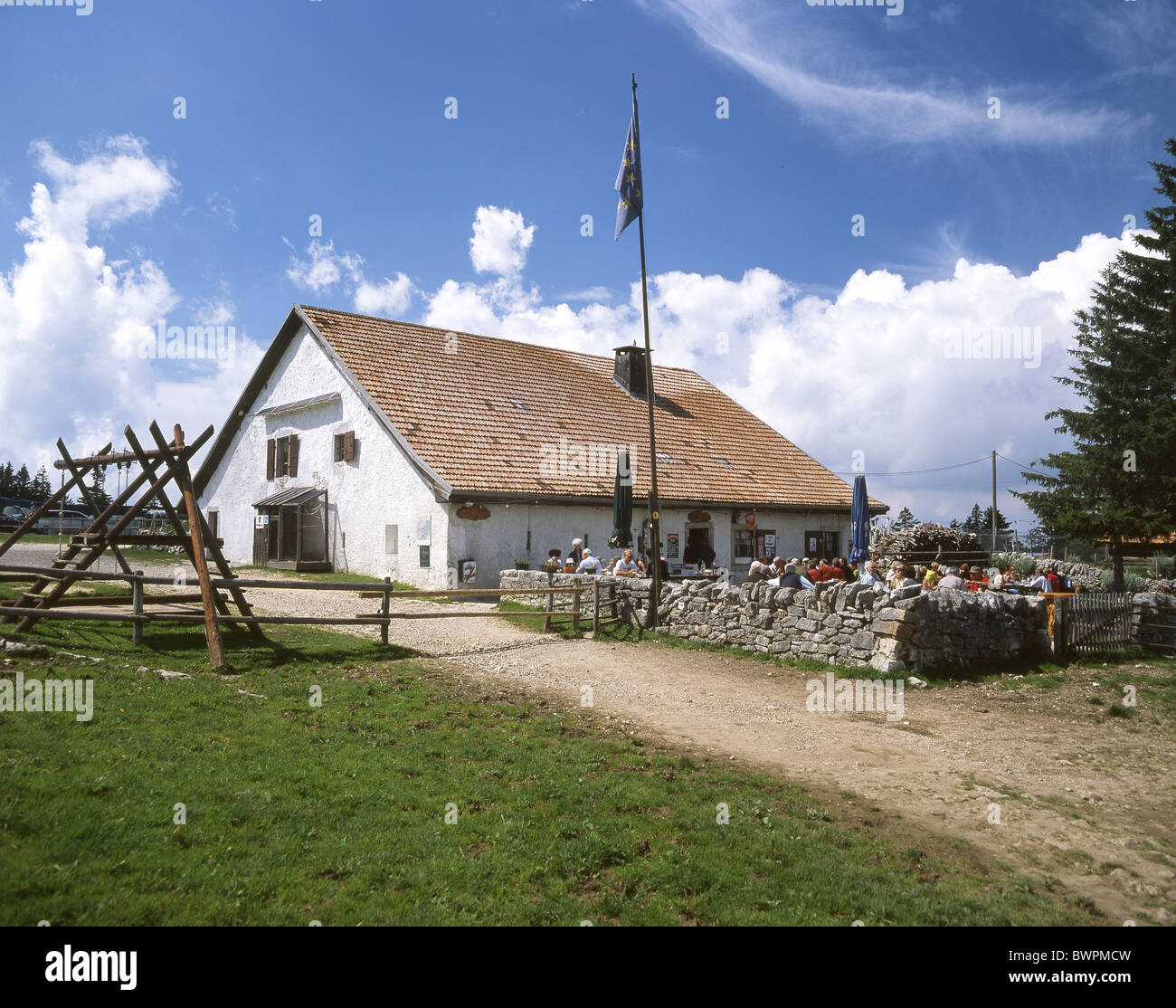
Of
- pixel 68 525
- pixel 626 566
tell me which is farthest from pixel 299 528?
pixel 68 525

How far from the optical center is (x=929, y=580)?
18062 millimetres

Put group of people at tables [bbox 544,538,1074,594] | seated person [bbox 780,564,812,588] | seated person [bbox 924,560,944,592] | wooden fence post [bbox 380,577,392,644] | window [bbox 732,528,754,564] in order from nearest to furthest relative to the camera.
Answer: wooden fence post [bbox 380,577,392,644]
seated person [bbox 780,564,812,588]
group of people at tables [bbox 544,538,1074,594]
seated person [bbox 924,560,944,592]
window [bbox 732,528,754,564]

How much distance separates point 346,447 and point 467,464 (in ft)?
15.5

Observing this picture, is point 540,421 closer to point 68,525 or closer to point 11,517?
point 68,525

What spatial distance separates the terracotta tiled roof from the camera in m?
20.6

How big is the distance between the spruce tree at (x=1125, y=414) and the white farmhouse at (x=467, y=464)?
22.1 feet

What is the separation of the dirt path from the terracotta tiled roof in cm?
793

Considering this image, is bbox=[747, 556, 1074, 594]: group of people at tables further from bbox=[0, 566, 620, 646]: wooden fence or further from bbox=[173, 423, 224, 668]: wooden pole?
bbox=[173, 423, 224, 668]: wooden pole

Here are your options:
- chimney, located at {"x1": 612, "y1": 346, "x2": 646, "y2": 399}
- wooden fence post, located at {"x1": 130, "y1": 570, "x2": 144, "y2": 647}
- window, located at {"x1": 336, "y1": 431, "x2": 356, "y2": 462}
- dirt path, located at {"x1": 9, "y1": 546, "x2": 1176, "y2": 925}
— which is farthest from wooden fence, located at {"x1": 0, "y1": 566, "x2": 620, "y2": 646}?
chimney, located at {"x1": 612, "y1": 346, "x2": 646, "y2": 399}

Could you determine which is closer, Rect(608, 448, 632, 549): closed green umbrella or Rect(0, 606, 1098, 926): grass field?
Rect(0, 606, 1098, 926): grass field

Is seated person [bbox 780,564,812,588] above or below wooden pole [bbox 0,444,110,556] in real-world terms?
below

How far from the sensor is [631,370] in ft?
93.8

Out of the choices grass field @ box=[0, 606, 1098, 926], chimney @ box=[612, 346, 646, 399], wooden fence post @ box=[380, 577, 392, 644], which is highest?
chimney @ box=[612, 346, 646, 399]

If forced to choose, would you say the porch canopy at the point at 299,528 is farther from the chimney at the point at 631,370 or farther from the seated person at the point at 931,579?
the seated person at the point at 931,579
